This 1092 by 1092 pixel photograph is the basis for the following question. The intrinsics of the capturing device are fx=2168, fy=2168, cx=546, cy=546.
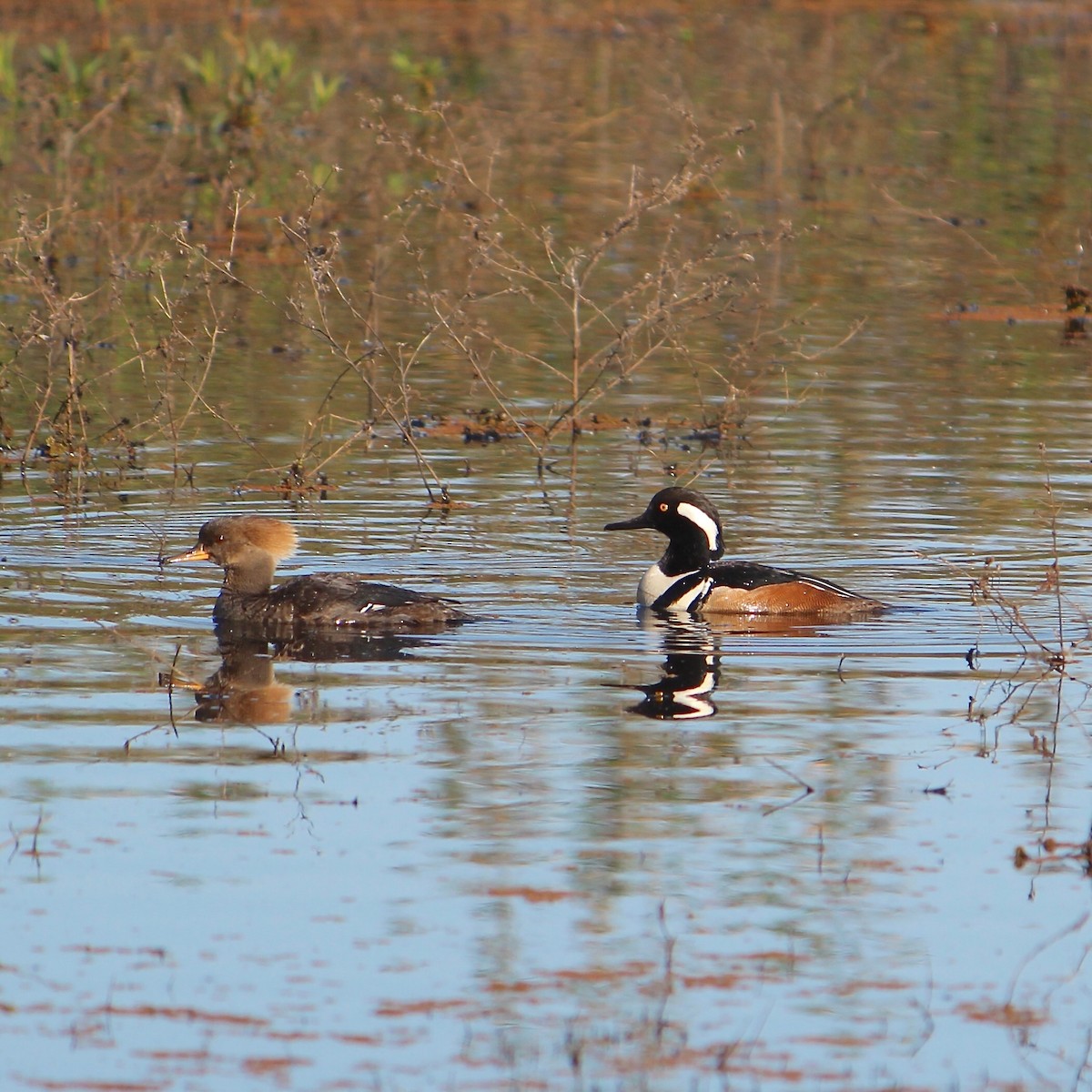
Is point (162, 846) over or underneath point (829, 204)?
underneath

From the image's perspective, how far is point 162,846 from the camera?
716 cm

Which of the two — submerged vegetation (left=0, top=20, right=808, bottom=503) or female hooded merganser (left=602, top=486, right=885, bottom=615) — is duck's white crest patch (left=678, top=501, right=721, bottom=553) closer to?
female hooded merganser (left=602, top=486, right=885, bottom=615)

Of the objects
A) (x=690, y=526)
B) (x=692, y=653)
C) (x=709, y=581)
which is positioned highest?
(x=690, y=526)

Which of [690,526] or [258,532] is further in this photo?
[690,526]

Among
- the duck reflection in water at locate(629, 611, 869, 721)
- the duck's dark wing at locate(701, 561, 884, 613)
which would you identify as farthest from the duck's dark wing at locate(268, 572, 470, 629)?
the duck's dark wing at locate(701, 561, 884, 613)

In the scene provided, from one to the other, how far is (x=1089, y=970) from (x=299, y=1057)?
236 centimetres

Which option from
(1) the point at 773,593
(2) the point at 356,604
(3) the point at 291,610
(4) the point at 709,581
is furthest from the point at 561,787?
(4) the point at 709,581

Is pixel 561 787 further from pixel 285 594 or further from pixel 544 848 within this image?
pixel 285 594

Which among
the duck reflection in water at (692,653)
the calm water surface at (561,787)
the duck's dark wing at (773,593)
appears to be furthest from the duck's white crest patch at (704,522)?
the duck reflection in water at (692,653)

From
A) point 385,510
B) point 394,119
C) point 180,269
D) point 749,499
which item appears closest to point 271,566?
point 385,510

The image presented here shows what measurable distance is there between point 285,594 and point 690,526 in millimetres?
2393

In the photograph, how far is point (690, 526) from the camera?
12125 millimetres

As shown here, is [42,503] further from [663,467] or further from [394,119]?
[394,119]

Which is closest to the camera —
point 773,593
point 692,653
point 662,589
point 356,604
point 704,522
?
point 692,653
